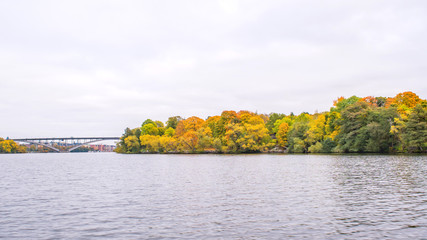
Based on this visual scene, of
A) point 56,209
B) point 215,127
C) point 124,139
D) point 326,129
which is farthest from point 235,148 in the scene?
point 56,209

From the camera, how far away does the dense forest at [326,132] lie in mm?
88188

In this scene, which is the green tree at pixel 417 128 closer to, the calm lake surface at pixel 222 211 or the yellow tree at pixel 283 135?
the yellow tree at pixel 283 135

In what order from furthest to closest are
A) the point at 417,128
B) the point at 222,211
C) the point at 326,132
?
the point at 326,132
the point at 417,128
the point at 222,211

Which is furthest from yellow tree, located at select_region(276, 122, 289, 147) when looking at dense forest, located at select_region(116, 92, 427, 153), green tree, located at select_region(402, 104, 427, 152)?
green tree, located at select_region(402, 104, 427, 152)

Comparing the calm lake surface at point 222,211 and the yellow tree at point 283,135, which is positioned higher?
the yellow tree at point 283,135

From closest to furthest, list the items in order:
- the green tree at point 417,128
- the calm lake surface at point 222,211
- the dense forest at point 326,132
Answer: the calm lake surface at point 222,211, the green tree at point 417,128, the dense forest at point 326,132

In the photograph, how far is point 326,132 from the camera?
382ft

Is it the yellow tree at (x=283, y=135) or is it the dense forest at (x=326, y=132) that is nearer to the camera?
the dense forest at (x=326, y=132)

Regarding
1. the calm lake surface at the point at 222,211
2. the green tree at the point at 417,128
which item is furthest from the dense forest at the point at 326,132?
the calm lake surface at the point at 222,211

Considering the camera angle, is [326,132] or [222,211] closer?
[222,211]

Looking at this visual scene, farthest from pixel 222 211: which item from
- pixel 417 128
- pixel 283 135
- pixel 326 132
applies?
pixel 283 135

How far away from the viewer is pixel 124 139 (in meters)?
183

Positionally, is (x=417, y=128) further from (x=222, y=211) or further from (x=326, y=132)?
(x=222, y=211)

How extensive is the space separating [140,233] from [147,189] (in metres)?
13.6
